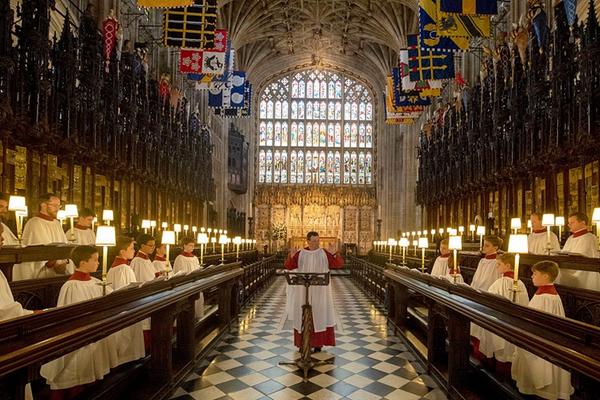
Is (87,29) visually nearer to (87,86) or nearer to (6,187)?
(87,86)

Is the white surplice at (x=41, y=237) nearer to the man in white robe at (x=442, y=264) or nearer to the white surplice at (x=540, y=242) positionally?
the man in white robe at (x=442, y=264)

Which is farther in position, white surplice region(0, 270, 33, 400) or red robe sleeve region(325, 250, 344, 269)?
red robe sleeve region(325, 250, 344, 269)

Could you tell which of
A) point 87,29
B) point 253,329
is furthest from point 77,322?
point 87,29

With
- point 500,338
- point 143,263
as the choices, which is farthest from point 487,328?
point 143,263

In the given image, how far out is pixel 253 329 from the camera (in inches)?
387

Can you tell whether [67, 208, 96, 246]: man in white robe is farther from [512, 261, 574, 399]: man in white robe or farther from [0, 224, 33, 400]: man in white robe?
[512, 261, 574, 399]: man in white robe

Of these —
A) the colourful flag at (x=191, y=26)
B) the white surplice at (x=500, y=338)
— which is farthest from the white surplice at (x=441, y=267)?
the colourful flag at (x=191, y=26)

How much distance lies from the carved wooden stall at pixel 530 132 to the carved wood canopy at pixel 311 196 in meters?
20.1

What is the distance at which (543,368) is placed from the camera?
4465 mm

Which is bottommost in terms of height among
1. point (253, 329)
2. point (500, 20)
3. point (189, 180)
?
point (253, 329)

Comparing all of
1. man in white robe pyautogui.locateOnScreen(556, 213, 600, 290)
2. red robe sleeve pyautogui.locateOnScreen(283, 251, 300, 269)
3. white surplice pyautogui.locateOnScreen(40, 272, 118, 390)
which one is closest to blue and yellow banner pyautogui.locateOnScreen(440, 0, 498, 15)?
man in white robe pyautogui.locateOnScreen(556, 213, 600, 290)

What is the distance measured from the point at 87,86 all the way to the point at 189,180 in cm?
1068

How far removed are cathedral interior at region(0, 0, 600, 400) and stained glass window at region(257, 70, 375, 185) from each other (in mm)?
12345

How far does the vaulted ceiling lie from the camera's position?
32.4 meters
